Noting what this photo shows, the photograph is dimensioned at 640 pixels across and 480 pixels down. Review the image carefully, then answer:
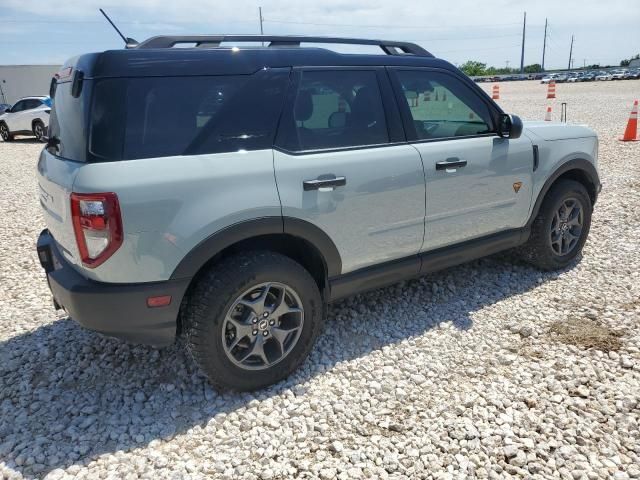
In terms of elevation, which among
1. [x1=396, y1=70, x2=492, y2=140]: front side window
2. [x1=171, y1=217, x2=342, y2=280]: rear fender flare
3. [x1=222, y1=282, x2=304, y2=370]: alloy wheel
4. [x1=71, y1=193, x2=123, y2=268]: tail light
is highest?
[x1=396, y1=70, x2=492, y2=140]: front side window

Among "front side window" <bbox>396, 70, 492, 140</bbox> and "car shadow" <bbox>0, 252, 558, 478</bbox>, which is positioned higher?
"front side window" <bbox>396, 70, 492, 140</bbox>

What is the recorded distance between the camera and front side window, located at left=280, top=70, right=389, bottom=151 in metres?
2.91

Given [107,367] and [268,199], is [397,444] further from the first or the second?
[107,367]

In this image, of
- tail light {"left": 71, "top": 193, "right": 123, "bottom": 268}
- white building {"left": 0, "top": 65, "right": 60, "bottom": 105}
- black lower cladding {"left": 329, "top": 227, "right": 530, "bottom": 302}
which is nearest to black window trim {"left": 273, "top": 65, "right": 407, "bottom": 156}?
black lower cladding {"left": 329, "top": 227, "right": 530, "bottom": 302}

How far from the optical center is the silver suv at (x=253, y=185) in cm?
242

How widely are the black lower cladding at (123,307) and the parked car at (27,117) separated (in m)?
17.0

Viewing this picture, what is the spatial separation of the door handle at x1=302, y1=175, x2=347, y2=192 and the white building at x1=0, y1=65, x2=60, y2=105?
1628 inches

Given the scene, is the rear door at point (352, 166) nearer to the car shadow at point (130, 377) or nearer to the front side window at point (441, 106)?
the front side window at point (441, 106)

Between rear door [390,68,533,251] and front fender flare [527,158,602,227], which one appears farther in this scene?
front fender flare [527,158,602,227]

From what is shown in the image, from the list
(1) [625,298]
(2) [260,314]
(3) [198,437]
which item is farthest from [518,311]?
(3) [198,437]

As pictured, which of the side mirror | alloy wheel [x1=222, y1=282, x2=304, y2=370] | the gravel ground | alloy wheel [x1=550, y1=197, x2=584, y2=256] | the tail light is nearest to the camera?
the tail light

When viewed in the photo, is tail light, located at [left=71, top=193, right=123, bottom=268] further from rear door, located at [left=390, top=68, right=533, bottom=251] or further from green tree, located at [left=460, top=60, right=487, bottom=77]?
green tree, located at [left=460, top=60, right=487, bottom=77]

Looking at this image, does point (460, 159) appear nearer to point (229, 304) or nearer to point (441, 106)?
point (441, 106)

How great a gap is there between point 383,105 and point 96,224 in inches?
75.2
